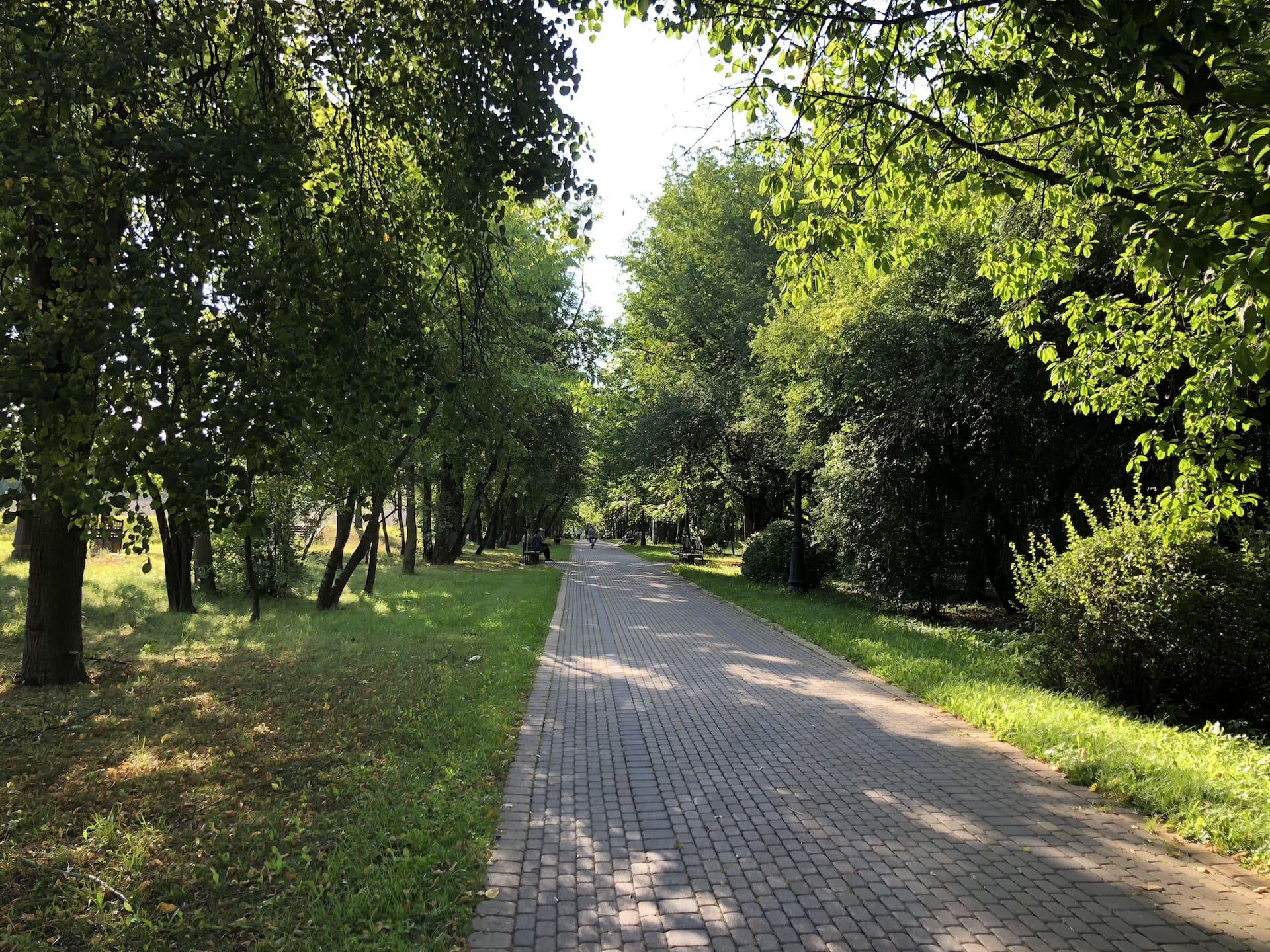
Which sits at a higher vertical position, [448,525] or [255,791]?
[448,525]

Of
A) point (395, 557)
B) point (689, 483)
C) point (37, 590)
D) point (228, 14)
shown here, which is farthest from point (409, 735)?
point (395, 557)

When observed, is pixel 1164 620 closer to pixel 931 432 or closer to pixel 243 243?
pixel 931 432

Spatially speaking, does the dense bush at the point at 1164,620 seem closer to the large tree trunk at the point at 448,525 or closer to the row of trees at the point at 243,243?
the row of trees at the point at 243,243

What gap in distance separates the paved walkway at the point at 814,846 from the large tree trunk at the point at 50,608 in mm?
4579

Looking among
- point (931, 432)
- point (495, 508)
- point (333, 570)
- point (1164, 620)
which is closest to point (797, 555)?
point (931, 432)

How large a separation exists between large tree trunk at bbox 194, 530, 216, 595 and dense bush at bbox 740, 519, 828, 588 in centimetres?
1301

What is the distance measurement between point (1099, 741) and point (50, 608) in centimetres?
922

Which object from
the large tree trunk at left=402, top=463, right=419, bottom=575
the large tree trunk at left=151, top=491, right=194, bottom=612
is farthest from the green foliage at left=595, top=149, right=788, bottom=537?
the large tree trunk at left=151, top=491, right=194, bottom=612

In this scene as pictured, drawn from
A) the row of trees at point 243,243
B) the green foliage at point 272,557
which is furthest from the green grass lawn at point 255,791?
the green foliage at point 272,557

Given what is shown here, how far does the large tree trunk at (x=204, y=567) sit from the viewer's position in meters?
14.1

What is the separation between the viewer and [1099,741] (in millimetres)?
5648

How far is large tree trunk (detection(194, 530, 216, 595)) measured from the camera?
46.1ft

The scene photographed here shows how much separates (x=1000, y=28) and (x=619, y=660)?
25.4ft

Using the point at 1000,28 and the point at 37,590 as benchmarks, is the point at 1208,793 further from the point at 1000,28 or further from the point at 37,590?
the point at 37,590
